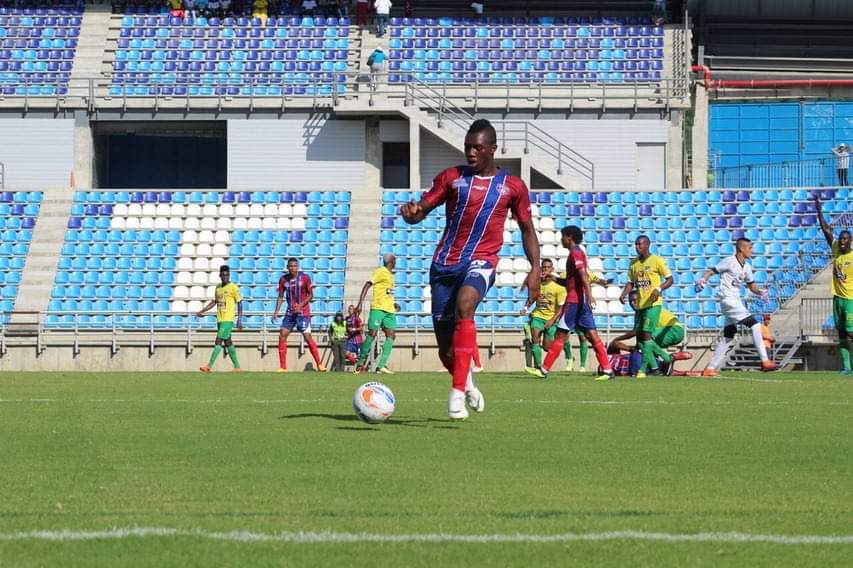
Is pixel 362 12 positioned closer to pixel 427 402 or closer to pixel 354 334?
pixel 354 334

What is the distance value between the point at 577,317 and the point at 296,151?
22.5 m

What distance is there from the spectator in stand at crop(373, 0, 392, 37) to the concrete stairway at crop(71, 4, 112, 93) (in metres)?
8.38

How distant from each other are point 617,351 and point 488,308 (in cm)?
900

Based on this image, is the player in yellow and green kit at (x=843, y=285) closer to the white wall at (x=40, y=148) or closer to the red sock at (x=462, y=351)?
the red sock at (x=462, y=351)

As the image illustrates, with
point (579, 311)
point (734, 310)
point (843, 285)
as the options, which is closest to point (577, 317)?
point (579, 311)

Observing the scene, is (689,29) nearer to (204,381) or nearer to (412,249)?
(412,249)

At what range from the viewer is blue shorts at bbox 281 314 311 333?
90.5 feet

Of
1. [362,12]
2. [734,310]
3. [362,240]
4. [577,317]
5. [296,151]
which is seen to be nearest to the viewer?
[577,317]

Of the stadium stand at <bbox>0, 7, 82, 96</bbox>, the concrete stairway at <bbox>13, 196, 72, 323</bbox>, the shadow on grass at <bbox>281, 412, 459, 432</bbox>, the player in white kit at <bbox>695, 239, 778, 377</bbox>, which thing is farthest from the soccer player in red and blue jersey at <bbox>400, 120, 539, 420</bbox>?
the stadium stand at <bbox>0, 7, 82, 96</bbox>

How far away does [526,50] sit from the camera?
43.4 meters

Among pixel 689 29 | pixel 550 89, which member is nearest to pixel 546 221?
pixel 550 89

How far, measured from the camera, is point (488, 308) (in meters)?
32.4

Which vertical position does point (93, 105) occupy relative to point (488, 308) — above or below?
above

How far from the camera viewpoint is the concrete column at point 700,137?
42.1 meters
